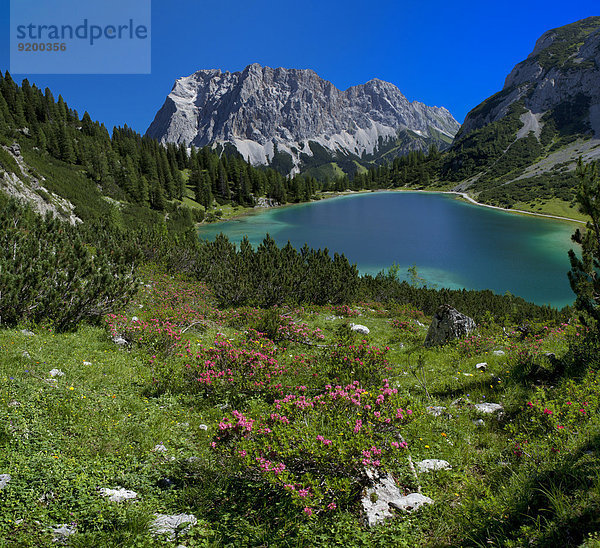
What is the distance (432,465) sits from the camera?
550cm

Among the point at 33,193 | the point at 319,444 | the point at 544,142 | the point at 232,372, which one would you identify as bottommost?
the point at 232,372

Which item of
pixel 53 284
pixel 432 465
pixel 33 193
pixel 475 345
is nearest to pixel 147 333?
pixel 53 284

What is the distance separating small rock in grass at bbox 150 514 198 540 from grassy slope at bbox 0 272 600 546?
0.12 meters

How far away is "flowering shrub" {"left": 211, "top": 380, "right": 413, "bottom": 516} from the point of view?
4441 millimetres

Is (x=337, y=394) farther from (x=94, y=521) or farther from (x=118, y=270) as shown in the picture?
(x=118, y=270)

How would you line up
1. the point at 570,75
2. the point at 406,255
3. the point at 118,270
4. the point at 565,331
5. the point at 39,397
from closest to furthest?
the point at 39,397 < the point at 565,331 < the point at 118,270 < the point at 406,255 < the point at 570,75

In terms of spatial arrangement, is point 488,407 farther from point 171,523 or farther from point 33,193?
point 33,193

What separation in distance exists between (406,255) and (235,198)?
97887mm

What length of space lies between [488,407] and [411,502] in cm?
390

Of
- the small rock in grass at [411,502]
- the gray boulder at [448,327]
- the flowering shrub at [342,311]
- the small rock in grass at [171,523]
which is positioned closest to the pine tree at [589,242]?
the gray boulder at [448,327]

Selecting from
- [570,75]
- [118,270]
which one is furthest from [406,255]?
[570,75]

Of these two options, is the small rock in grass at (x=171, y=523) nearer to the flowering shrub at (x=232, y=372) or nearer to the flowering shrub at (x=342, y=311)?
the flowering shrub at (x=232, y=372)

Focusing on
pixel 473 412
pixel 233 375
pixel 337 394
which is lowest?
pixel 473 412

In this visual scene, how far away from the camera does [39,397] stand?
5.96m
